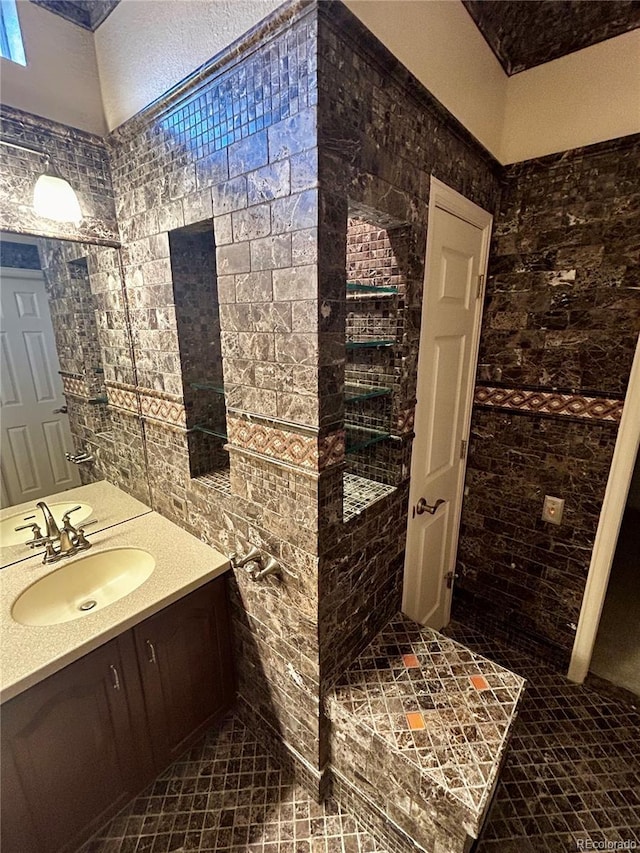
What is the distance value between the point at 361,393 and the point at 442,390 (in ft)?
1.49

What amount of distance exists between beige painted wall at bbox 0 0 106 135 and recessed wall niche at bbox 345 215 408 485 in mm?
1095

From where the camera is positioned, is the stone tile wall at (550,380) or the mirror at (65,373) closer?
the mirror at (65,373)

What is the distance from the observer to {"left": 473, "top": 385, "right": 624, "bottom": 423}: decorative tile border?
1590mm

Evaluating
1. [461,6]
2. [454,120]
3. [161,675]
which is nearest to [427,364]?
[454,120]

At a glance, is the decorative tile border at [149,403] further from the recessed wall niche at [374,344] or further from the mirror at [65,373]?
the recessed wall niche at [374,344]

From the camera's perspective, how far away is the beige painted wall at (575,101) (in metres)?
1.38

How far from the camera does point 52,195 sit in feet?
4.42

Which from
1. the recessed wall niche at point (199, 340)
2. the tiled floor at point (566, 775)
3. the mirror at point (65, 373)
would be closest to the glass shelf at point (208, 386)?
the recessed wall niche at point (199, 340)

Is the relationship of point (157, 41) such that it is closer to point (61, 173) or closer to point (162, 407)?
point (61, 173)

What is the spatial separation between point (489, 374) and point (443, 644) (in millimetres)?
A: 1240

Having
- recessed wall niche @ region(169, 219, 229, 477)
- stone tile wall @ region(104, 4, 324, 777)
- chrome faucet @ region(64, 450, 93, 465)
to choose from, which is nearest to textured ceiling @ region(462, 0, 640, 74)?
stone tile wall @ region(104, 4, 324, 777)

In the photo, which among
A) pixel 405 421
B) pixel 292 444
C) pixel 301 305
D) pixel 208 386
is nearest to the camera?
pixel 301 305

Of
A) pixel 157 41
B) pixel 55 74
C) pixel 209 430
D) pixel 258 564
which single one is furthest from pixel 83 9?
pixel 258 564

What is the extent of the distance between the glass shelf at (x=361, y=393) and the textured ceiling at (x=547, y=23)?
4.43 ft
